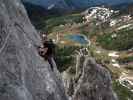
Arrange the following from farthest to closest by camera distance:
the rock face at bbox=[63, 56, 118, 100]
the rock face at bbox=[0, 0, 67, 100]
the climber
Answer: the rock face at bbox=[63, 56, 118, 100], the climber, the rock face at bbox=[0, 0, 67, 100]

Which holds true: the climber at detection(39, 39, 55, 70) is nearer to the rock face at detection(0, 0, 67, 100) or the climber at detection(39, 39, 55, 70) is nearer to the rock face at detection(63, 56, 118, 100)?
the rock face at detection(0, 0, 67, 100)

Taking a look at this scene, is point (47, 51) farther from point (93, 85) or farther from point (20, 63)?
point (93, 85)

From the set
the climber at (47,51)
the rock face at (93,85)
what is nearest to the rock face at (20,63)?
the climber at (47,51)

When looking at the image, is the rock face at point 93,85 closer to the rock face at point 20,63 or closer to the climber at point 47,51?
the rock face at point 20,63

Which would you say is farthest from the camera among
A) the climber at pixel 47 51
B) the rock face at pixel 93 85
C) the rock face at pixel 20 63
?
the rock face at pixel 93 85

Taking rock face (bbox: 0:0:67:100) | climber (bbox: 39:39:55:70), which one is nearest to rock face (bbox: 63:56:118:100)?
rock face (bbox: 0:0:67:100)

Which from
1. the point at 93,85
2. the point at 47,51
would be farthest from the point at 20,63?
the point at 93,85

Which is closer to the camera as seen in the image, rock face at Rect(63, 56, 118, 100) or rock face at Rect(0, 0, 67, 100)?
rock face at Rect(0, 0, 67, 100)

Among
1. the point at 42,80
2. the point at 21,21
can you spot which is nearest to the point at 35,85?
the point at 42,80

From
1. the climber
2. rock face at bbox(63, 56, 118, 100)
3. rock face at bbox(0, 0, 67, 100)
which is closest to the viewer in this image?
rock face at bbox(0, 0, 67, 100)
